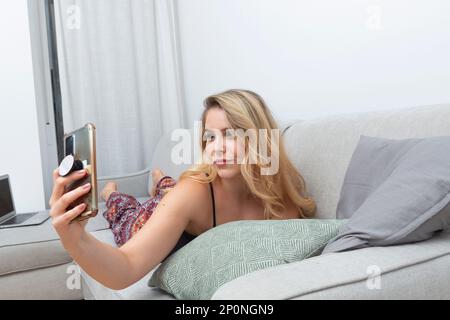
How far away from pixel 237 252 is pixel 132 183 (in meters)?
1.91

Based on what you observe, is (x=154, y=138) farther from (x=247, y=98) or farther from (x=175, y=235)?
(x=175, y=235)

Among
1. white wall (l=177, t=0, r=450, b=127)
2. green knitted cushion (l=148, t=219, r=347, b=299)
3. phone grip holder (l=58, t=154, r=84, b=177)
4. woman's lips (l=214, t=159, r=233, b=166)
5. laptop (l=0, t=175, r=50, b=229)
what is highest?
white wall (l=177, t=0, r=450, b=127)

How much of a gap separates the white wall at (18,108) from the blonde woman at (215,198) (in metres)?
1.84

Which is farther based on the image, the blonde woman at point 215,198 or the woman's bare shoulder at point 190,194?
the woman's bare shoulder at point 190,194

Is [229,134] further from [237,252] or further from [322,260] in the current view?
[322,260]

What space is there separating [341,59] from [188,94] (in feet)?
5.70

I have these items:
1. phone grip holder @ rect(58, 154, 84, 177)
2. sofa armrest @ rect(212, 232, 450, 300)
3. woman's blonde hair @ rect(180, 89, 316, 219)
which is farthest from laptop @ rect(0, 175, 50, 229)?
sofa armrest @ rect(212, 232, 450, 300)

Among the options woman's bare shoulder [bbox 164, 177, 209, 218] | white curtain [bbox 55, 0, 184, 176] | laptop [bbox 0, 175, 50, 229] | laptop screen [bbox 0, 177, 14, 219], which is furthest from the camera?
white curtain [bbox 55, 0, 184, 176]

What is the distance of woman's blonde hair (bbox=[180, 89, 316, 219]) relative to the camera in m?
1.18

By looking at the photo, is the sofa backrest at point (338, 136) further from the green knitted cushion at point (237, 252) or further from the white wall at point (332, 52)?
the green knitted cushion at point (237, 252)

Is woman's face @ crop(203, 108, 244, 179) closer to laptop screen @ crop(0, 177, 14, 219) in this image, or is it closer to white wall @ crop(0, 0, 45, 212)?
laptop screen @ crop(0, 177, 14, 219)

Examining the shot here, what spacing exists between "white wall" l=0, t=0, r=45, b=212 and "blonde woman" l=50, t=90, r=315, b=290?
1.84 meters

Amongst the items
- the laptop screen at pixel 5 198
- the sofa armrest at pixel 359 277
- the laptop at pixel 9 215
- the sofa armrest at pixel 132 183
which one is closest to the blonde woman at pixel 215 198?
the sofa armrest at pixel 359 277

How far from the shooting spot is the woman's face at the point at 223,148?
3.79 ft
